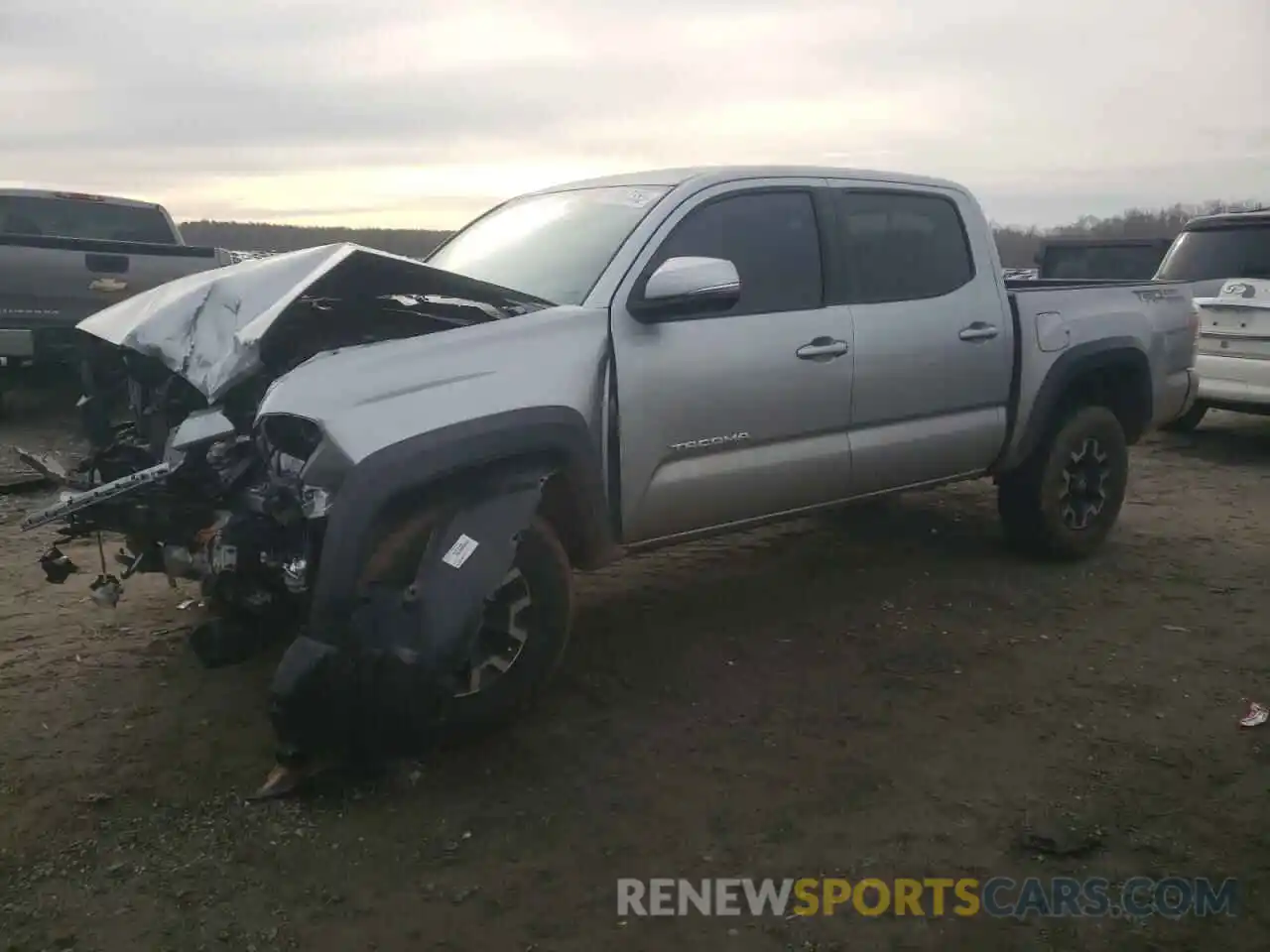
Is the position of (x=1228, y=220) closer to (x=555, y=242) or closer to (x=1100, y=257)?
(x=1100, y=257)

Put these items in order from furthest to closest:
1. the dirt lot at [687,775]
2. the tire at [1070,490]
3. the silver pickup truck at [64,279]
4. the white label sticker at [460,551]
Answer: the silver pickup truck at [64,279] → the tire at [1070,490] → the white label sticker at [460,551] → the dirt lot at [687,775]

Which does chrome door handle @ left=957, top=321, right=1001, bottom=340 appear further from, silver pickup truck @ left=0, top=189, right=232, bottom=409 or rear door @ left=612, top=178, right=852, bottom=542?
silver pickup truck @ left=0, top=189, right=232, bottom=409

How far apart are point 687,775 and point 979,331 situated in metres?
2.71

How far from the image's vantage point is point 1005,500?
18.9ft

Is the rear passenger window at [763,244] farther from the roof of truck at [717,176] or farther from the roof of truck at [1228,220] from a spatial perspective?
the roof of truck at [1228,220]

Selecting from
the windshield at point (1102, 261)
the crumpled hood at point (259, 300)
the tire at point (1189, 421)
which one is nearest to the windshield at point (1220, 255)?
the tire at point (1189, 421)

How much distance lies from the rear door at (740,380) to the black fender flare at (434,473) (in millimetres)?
205

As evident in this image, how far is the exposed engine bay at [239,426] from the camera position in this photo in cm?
337

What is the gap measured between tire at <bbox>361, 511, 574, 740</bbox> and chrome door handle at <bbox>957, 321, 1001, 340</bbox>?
2.37 m

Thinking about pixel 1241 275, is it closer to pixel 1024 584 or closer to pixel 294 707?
pixel 1024 584

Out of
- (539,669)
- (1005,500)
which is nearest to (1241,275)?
(1005,500)

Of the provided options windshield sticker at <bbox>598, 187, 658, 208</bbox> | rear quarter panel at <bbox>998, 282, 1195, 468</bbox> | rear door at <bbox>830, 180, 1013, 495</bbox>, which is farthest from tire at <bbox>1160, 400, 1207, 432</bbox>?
windshield sticker at <bbox>598, 187, 658, 208</bbox>

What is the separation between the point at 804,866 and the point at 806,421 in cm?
197

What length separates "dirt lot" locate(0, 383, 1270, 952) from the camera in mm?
2820
